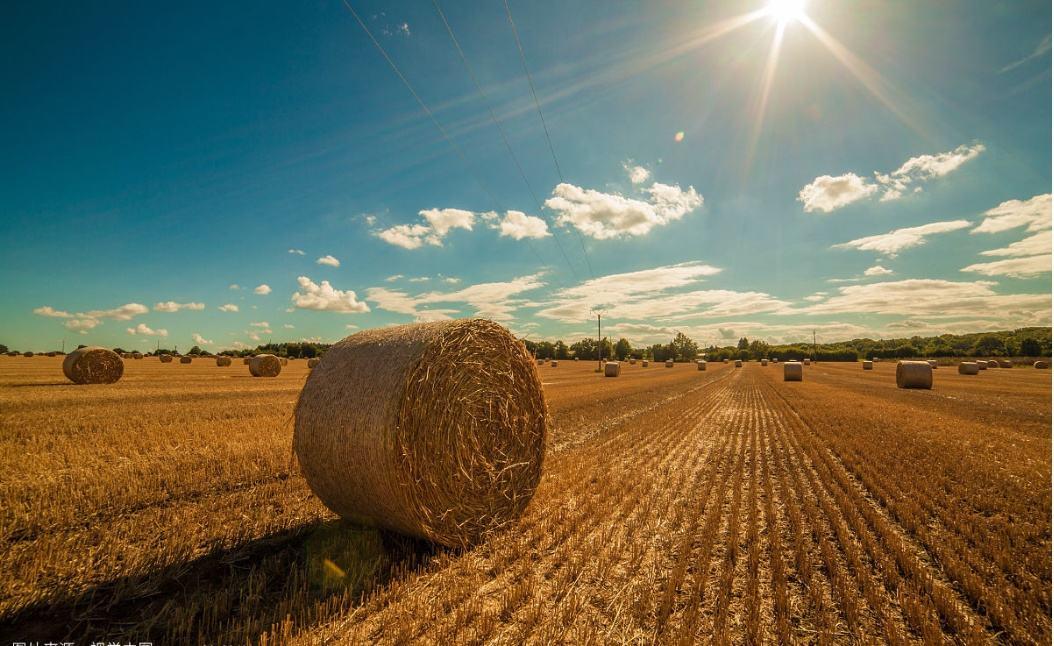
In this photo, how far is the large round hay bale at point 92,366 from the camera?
19.9 m

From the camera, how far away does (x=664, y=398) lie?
1864cm

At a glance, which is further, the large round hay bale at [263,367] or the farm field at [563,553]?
the large round hay bale at [263,367]

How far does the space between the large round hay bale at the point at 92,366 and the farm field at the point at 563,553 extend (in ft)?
49.4

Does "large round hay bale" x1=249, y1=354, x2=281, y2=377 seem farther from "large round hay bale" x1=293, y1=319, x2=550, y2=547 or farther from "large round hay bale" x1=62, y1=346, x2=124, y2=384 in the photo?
"large round hay bale" x1=293, y1=319, x2=550, y2=547

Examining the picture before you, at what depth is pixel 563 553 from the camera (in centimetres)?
425

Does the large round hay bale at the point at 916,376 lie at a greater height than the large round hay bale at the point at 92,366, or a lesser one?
lesser

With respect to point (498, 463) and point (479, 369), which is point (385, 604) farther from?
point (479, 369)

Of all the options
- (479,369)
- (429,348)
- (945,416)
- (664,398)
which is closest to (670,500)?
(479,369)

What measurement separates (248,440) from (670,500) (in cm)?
715

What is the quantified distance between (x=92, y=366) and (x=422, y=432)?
2379cm

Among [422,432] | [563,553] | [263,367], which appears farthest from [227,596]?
[263,367]

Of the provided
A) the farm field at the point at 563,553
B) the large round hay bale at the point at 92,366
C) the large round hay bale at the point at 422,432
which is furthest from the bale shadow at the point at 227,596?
the large round hay bale at the point at 92,366

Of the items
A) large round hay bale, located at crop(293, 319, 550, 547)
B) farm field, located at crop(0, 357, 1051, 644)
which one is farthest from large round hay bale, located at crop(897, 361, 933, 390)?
large round hay bale, located at crop(293, 319, 550, 547)

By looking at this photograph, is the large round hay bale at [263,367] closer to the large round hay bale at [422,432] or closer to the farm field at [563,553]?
the farm field at [563,553]
